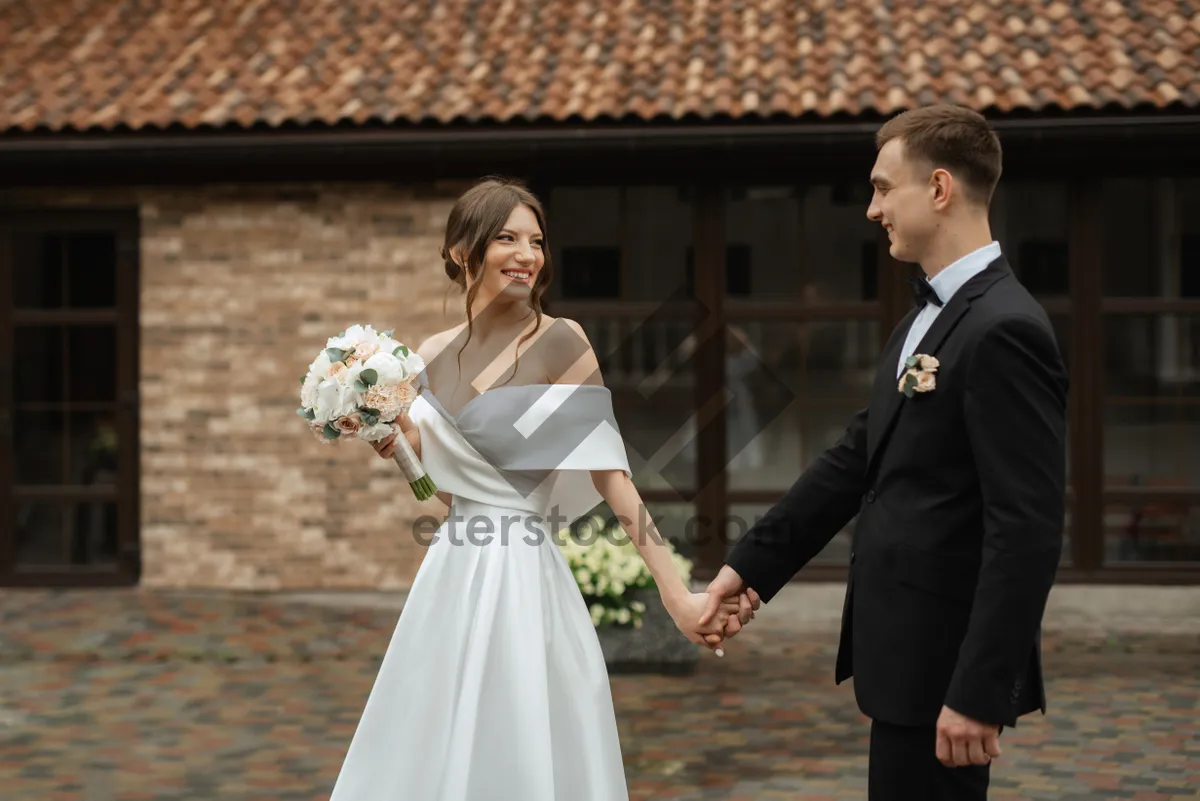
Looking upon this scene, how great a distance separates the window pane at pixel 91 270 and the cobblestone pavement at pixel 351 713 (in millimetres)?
2438

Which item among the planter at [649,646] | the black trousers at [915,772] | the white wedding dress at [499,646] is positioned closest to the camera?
the black trousers at [915,772]

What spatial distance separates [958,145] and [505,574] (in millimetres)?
1584

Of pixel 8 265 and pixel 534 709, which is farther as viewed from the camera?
pixel 8 265

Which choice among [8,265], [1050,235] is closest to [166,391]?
[8,265]

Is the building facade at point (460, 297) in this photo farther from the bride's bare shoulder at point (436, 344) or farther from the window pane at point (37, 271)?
the bride's bare shoulder at point (436, 344)

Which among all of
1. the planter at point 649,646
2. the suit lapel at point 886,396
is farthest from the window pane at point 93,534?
the suit lapel at point 886,396

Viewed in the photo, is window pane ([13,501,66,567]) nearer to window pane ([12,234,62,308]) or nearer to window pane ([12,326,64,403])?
window pane ([12,326,64,403])

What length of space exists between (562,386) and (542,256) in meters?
0.40

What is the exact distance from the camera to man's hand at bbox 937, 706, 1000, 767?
263cm

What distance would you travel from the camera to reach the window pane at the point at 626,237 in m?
10.0

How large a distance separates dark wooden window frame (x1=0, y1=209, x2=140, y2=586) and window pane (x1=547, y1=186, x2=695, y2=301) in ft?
10.7

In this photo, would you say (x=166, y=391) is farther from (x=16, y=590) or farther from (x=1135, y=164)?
(x=1135, y=164)

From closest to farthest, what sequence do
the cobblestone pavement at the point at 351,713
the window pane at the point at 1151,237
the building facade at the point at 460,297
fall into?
the cobblestone pavement at the point at 351,713 → the building facade at the point at 460,297 → the window pane at the point at 1151,237

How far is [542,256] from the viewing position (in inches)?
148
